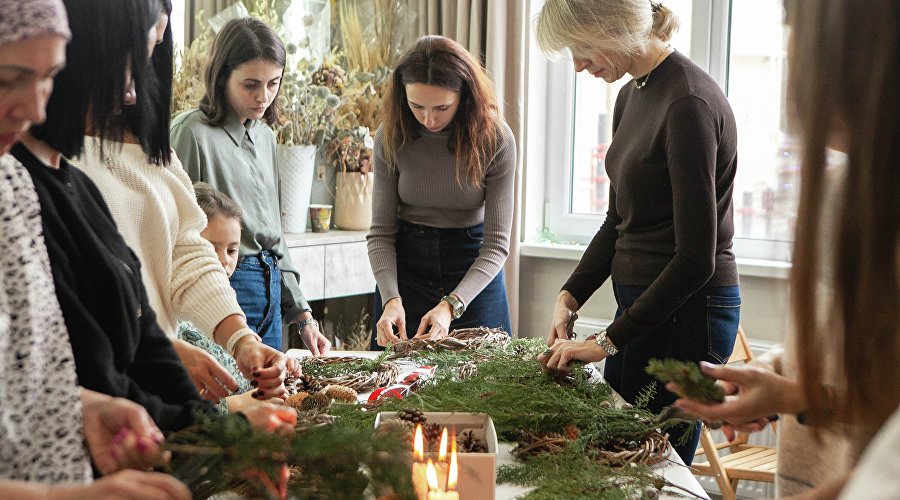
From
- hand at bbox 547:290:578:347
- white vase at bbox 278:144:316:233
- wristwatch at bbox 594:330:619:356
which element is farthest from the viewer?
white vase at bbox 278:144:316:233

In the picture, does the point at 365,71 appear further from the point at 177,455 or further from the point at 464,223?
the point at 177,455

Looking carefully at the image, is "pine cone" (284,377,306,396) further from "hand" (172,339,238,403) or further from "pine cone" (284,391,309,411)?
"hand" (172,339,238,403)

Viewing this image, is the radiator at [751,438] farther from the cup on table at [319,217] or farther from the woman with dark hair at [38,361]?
the woman with dark hair at [38,361]

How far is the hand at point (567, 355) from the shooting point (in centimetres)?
167

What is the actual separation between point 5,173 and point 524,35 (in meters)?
3.23

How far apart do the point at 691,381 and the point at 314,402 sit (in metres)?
0.72

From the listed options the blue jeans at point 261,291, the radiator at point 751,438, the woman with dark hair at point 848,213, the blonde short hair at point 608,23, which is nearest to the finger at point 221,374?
the woman with dark hair at point 848,213

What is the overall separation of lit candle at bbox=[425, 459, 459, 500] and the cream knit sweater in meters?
0.74

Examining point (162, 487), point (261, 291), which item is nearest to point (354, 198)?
point (261, 291)

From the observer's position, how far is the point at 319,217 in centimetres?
362

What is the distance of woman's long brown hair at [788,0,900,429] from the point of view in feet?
2.23

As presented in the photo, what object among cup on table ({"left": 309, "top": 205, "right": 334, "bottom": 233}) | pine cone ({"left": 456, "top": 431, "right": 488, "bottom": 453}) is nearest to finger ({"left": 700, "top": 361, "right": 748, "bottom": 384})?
pine cone ({"left": 456, "top": 431, "right": 488, "bottom": 453})

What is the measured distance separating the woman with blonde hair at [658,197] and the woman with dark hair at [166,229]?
2.25ft

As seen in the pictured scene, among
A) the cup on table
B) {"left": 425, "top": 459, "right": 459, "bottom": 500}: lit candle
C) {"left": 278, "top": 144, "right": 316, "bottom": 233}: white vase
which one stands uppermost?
{"left": 278, "top": 144, "right": 316, "bottom": 233}: white vase
